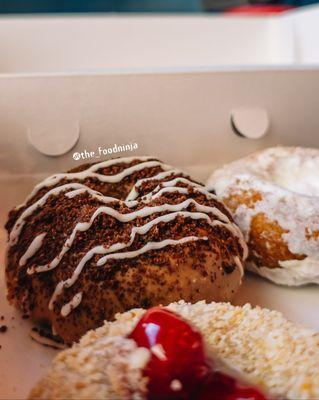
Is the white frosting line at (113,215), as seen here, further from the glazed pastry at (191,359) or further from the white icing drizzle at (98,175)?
the glazed pastry at (191,359)

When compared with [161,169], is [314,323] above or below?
below

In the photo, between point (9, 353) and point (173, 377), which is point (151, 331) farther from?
point (9, 353)

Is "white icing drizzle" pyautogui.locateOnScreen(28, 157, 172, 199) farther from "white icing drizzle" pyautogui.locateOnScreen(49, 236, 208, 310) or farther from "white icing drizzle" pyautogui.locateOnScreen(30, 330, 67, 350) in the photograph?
"white icing drizzle" pyautogui.locateOnScreen(30, 330, 67, 350)

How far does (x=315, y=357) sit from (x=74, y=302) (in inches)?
16.3

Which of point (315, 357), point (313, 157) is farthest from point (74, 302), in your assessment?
point (313, 157)

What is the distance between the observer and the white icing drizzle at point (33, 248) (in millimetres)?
930

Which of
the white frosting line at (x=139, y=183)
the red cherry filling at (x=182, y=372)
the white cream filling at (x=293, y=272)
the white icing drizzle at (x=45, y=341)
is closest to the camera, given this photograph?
the red cherry filling at (x=182, y=372)

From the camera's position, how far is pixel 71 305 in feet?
3.07

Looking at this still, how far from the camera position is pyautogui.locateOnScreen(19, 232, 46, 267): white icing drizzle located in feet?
3.05

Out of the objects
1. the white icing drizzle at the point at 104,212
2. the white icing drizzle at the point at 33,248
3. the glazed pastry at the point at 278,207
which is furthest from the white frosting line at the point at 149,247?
the glazed pastry at the point at 278,207

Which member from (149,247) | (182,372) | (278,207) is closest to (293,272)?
(278,207)

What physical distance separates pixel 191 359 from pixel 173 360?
3cm

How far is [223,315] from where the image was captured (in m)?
0.86

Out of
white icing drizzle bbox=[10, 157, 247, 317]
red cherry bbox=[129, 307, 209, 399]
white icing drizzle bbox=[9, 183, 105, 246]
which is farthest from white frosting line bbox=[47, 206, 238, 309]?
red cherry bbox=[129, 307, 209, 399]
